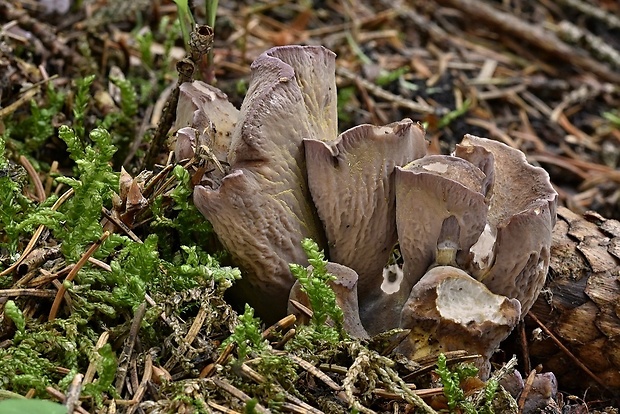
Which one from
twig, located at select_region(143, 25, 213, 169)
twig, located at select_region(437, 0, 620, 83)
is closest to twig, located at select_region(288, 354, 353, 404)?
twig, located at select_region(143, 25, 213, 169)

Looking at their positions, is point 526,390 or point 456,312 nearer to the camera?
point 456,312

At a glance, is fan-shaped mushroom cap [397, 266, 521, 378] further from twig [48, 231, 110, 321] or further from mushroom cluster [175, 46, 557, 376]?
twig [48, 231, 110, 321]

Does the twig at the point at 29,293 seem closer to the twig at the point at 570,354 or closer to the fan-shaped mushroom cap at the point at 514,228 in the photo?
the fan-shaped mushroom cap at the point at 514,228

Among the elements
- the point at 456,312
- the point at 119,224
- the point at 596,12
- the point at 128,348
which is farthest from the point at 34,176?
the point at 596,12

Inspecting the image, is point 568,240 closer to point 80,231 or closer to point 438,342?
point 438,342

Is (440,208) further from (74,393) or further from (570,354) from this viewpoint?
(74,393)
